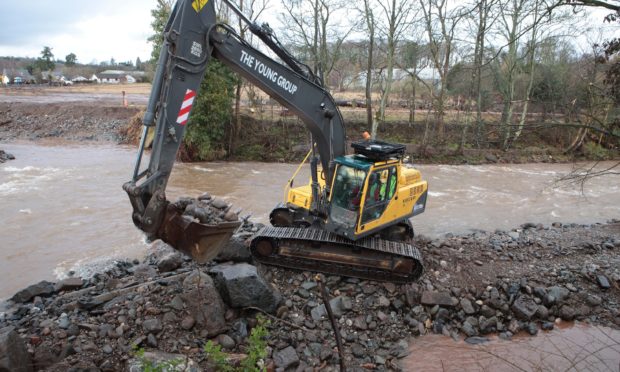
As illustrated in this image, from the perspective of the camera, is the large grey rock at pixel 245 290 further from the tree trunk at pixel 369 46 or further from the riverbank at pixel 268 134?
the tree trunk at pixel 369 46

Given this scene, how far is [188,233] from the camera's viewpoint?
5.27m

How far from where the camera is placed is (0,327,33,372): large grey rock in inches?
172

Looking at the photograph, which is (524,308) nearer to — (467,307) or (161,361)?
(467,307)

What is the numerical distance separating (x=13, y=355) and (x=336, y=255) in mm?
4629

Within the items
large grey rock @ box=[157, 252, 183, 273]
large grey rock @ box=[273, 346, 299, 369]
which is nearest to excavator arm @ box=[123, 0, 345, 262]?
large grey rock @ box=[273, 346, 299, 369]

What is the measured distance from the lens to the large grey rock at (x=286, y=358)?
5.32 meters

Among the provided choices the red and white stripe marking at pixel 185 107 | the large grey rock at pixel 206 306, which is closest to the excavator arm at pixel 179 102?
the red and white stripe marking at pixel 185 107

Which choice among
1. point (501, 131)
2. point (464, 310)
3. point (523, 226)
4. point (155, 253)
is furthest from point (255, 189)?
point (501, 131)

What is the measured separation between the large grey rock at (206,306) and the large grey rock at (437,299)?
312 cm

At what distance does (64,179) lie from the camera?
15555mm

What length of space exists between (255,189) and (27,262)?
756cm

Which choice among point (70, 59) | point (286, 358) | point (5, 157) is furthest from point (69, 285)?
point (70, 59)

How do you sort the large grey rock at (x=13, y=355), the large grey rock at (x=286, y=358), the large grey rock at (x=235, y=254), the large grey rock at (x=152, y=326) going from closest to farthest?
the large grey rock at (x=13, y=355)
the large grey rock at (x=286, y=358)
the large grey rock at (x=152, y=326)
the large grey rock at (x=235, y=254)

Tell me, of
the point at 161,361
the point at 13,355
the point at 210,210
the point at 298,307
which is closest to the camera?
the point at 13,355
